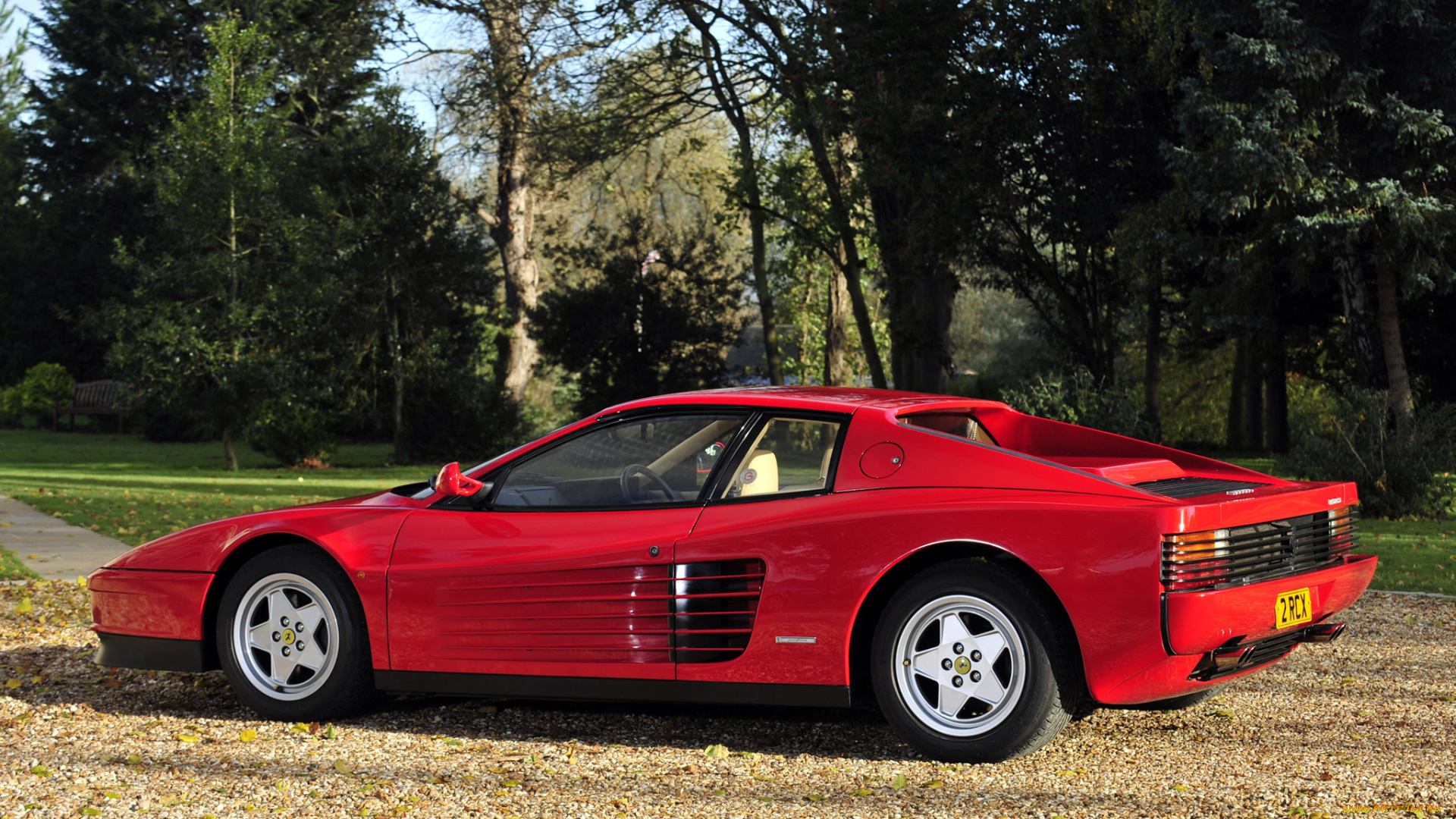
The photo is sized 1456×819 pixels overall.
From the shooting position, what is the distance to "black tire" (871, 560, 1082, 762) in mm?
4277

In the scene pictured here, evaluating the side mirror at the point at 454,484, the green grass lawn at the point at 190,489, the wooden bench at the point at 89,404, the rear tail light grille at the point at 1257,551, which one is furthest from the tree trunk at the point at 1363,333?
the wooden bench at the point at 89,404

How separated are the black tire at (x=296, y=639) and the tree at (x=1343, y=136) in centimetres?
1280

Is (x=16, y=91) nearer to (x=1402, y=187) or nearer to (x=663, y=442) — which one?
(x=1402, y=187)

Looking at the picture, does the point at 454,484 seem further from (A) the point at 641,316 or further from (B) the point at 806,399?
(A) the point at 641,316

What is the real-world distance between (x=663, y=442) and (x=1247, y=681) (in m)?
3.02

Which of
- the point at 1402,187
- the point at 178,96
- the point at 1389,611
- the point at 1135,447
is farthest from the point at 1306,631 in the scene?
the point at 178,96

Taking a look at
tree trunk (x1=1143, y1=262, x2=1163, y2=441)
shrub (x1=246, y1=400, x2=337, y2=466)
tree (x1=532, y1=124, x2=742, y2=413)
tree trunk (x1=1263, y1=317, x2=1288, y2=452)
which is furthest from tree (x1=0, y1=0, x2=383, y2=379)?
tree trunk (x1=1263, y1=317, x2=1288, y2=452)

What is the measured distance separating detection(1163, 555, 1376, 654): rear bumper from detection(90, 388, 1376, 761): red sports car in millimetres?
10

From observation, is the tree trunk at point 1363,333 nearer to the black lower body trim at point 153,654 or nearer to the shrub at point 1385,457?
the shrub at point 1385,457

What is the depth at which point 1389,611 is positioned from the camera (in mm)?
8211

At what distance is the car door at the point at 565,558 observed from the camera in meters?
4.73

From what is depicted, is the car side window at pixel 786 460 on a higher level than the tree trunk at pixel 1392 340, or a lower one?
lower

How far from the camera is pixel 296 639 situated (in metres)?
5.20

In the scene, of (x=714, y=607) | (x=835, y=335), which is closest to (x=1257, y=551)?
(x=714, y=607)
